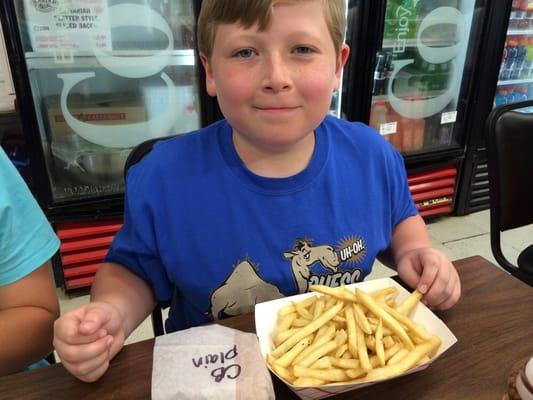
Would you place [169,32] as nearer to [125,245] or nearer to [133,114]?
[133,114]

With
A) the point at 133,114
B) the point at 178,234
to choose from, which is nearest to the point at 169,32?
the point at 133,114

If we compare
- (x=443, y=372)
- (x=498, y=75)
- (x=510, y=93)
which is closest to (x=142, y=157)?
(x=443, y=372)

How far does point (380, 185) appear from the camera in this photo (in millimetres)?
1136

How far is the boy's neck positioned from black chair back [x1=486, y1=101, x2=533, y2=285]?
0.92 metres

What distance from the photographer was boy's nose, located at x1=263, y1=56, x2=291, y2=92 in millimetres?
831

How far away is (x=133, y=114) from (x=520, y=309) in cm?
213

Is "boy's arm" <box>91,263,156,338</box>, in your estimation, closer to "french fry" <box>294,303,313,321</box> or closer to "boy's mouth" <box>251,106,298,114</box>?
"french fry" <box>294,303,313,321</box>

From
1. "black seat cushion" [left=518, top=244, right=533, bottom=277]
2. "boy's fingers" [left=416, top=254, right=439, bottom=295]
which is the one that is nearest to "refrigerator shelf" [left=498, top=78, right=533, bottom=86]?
"black seat cushion" [left=518, top=244, right=533, bottom=277]

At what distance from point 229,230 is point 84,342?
1.31 ft

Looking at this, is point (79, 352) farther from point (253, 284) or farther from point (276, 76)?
point (276, 76)

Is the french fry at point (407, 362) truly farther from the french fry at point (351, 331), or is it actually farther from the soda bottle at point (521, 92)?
the soda bottle at point (521, 92)

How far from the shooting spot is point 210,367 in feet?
2.23

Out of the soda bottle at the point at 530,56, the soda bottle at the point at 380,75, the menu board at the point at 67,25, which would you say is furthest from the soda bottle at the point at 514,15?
the menu board at the point at 67,25

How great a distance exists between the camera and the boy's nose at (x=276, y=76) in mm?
831
